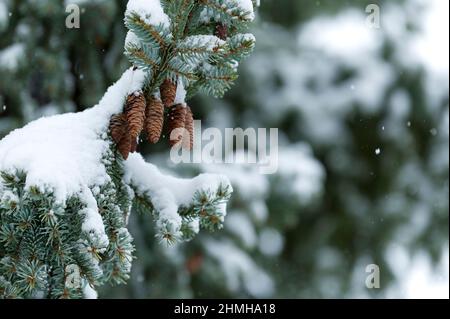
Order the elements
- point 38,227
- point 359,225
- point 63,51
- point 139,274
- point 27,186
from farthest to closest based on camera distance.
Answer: point 359,225
point 139,274
point 63,51
point 38,227
point 27,186

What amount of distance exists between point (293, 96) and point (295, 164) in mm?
1980

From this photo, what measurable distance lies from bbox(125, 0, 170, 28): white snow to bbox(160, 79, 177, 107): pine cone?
0.15 metres

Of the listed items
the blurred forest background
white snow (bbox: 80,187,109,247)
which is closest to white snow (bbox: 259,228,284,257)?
the blurred forest background

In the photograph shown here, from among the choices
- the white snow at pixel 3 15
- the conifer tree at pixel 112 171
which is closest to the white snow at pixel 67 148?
the conifer tree at pixel 112 171

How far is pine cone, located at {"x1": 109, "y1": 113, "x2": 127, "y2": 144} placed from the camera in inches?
71.6

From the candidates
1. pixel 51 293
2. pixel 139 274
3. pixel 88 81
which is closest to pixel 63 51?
pixel 88 81

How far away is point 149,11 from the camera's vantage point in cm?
163

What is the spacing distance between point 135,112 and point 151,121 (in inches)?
1.6

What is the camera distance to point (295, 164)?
5145 mm

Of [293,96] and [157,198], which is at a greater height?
[293,96]

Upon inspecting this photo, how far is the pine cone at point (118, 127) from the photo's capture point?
1818 mm

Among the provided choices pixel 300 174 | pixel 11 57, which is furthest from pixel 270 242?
pixel 11 57
